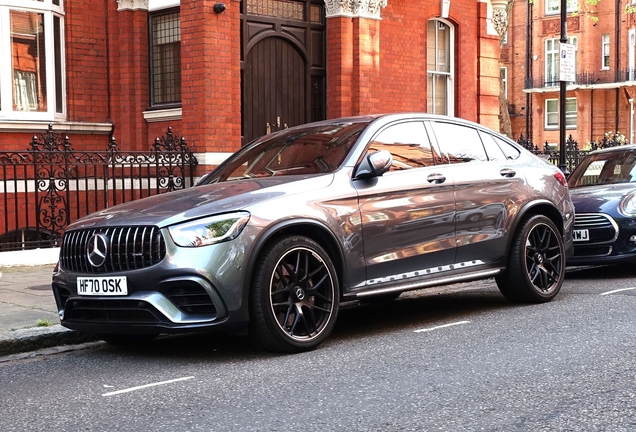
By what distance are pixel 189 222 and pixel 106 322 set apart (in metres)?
0.94

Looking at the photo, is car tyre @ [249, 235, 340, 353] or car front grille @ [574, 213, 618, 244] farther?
car front grille @ [574, 213, 618, 244]

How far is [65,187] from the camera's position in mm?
12219

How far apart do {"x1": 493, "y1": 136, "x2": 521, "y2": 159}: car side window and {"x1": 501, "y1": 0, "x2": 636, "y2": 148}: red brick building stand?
4274cm

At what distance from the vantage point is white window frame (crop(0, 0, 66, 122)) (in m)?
14.0

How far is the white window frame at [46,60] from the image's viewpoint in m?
14.0

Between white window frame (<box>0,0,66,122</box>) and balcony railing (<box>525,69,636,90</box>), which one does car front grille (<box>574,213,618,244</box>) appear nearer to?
white window frame (<box>0,0,66,122</box>)

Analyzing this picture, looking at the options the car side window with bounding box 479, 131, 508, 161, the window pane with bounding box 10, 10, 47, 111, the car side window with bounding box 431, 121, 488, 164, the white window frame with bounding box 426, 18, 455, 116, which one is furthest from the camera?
the white window frame with bounding box 426, 18, 455, 116

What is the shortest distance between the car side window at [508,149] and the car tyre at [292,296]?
269 cm

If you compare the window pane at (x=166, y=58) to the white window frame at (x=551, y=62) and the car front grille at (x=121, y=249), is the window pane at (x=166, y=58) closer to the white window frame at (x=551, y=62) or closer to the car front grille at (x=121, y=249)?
the car front grille at (x=121, y=249)

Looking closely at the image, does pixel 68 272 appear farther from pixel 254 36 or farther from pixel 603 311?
pixel 254 36

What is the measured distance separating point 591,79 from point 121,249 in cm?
4914

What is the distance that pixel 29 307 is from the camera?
27.8ft

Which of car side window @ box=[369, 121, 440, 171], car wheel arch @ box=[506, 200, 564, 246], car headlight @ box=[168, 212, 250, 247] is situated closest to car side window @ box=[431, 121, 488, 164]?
car side window @ box=[369, 121, 440, 171]

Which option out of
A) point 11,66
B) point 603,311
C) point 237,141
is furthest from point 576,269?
point 11,66
